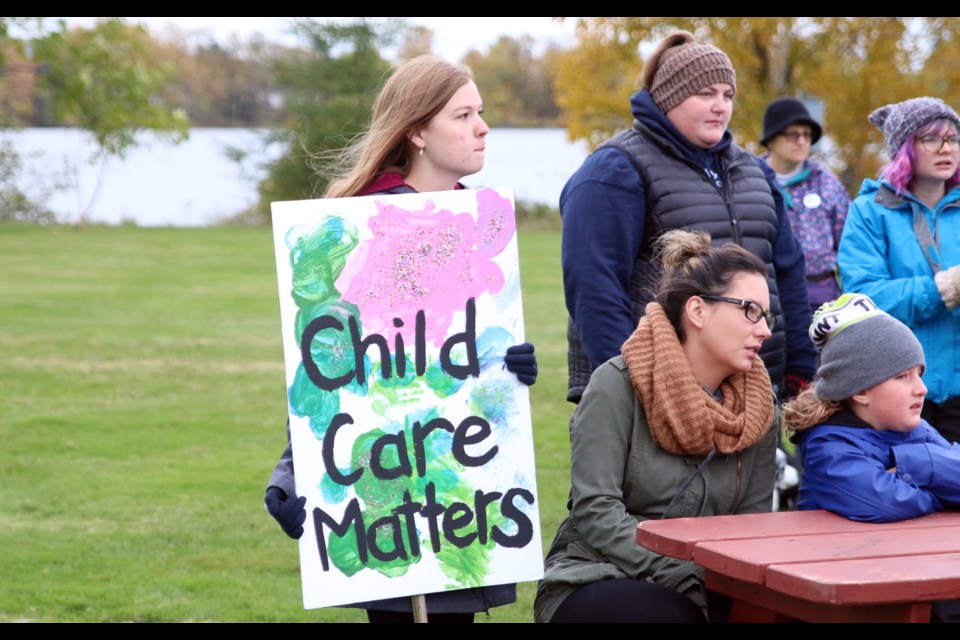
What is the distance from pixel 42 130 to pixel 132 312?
2821cm

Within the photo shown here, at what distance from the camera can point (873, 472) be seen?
3.32m

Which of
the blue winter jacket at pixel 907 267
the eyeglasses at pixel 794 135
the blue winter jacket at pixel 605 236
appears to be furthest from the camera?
the eyeglasses at pixel 794 135

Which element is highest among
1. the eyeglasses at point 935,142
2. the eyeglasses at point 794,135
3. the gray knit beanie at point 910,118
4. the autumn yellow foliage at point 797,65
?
the autumn yellow foliage at point 797,65

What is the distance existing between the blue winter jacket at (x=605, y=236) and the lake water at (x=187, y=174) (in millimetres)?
28159

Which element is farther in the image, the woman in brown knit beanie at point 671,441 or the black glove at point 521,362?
→ the black glove at point 521,362

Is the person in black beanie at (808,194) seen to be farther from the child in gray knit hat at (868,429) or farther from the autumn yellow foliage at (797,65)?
the autumn yellow foliage at (797,65)

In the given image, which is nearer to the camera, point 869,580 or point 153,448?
point 869,580

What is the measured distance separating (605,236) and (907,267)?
1455mm

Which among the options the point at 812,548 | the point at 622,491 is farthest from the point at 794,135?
the point at 812,548

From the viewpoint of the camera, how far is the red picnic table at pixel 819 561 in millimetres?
2723

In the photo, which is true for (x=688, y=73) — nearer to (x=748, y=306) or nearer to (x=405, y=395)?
(x=748, y=306)

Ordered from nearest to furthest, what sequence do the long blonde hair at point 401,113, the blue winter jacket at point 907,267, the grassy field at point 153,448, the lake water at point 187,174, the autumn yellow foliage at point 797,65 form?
the long blonde hair at point 401,113, the blue winter jacket at point 907,267, the grassy field at point 153,448, the autumn yellow foliage at point 797,65, the lake water at point 187,174

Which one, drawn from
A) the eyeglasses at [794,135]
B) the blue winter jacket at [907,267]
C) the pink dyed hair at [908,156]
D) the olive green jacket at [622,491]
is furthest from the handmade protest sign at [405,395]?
the eyeglasses at [794,135]

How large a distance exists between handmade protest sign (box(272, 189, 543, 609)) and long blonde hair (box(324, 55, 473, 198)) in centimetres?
22
